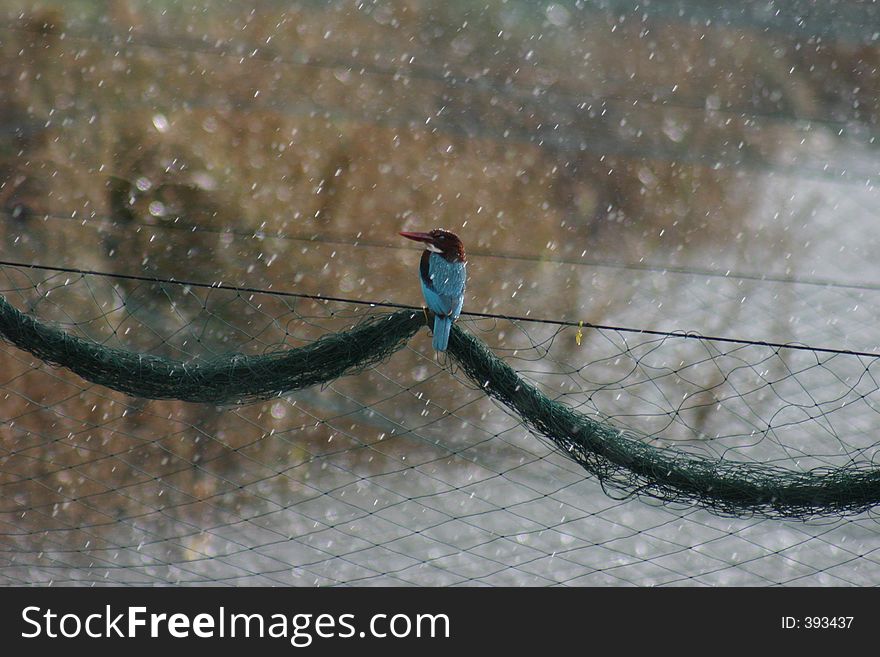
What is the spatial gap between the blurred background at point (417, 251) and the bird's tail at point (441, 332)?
7.29ft

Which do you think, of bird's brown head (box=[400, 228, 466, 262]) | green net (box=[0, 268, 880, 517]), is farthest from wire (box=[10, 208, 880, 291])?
green net (box=[0, 268, 880, 517])

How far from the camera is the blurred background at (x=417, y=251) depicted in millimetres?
4371

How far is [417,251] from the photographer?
4922 millimetres

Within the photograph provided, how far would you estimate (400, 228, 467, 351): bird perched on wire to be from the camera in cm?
156

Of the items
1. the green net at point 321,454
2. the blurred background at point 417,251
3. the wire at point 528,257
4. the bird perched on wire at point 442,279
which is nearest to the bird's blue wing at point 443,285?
the bird perched on wire at point 442,279

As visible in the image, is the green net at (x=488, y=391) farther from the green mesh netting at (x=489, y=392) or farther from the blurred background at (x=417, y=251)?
the blurred background at (x=417, y=251)

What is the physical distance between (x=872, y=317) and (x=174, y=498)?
429 centimetres

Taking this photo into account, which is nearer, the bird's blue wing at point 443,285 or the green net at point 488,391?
the green net at point 488,391

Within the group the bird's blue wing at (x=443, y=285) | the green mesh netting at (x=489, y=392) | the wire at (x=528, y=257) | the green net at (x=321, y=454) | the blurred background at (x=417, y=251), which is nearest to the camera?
the green mesh netting at (x=489, y=392)

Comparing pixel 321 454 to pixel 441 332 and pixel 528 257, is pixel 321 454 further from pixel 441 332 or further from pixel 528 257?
pixel 441 332

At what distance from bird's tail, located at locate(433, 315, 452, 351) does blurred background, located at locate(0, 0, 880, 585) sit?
2.22 m

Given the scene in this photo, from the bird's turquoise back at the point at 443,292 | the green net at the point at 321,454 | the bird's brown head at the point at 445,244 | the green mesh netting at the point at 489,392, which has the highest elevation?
the green net at the point at 321,454

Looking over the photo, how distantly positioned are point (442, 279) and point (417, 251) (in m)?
3.23

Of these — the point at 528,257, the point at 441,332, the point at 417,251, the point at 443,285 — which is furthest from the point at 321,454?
the point at 441,332
